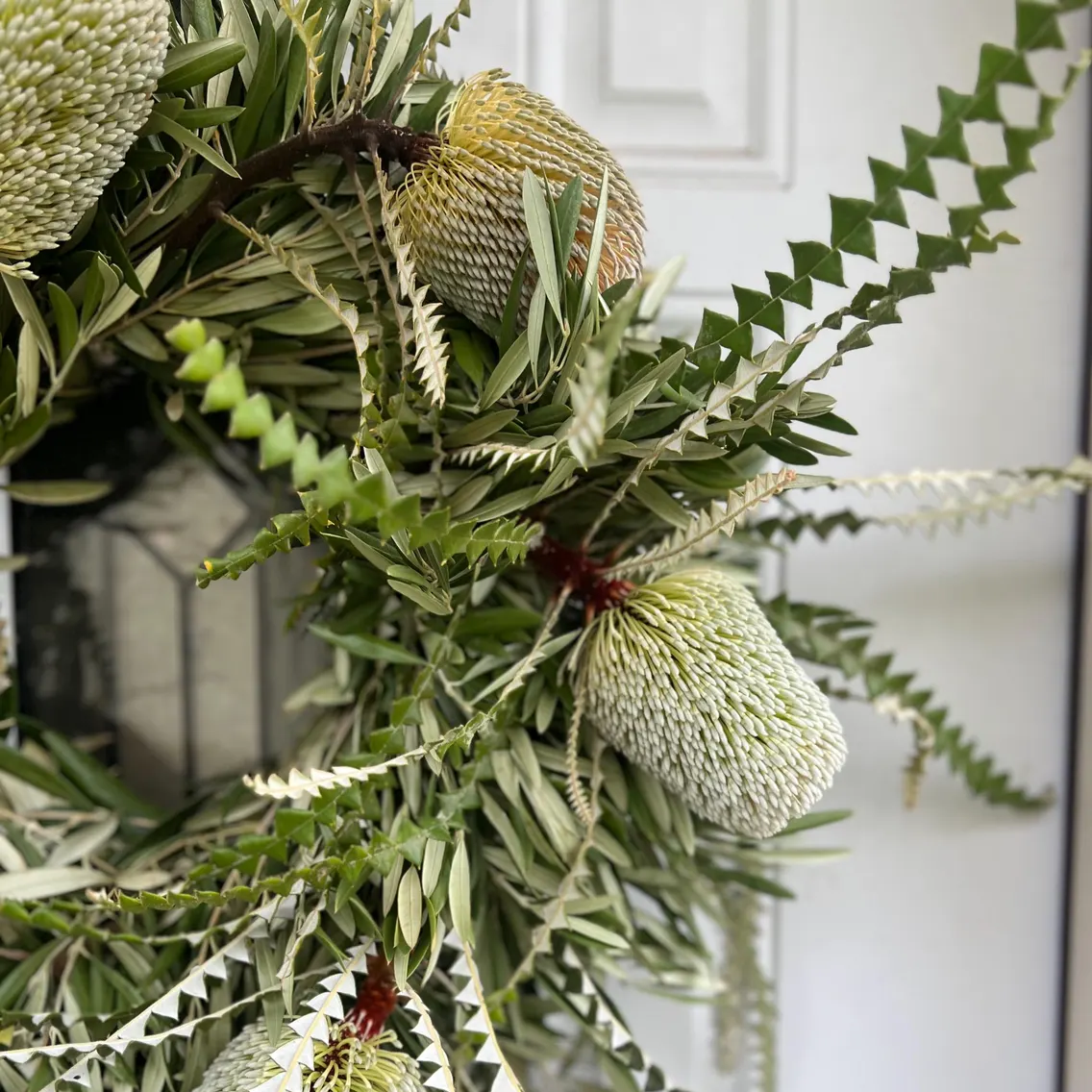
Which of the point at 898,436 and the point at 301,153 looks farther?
the point at 898,436

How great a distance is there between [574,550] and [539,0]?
13.3 inches

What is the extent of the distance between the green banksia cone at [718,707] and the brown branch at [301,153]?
0.69 feet

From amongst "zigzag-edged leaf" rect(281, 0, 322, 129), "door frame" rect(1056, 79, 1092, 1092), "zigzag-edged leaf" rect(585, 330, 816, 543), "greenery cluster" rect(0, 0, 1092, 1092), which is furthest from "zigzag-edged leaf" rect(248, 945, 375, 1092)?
"door frame" rect(1056, 79, 1092, 1092)

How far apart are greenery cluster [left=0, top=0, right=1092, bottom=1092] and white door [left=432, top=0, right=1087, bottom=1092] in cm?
9

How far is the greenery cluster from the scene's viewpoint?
31 centimetres

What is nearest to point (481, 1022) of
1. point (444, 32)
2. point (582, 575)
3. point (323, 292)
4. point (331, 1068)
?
point (331, 1068)

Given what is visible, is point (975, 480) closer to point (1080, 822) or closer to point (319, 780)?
point (1080, 822)

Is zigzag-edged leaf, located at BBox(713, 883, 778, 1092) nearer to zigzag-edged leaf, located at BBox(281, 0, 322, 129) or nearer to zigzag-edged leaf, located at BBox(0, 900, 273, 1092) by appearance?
zigzag-edged leaf, located at BBox(0, 900, 273, 1092)

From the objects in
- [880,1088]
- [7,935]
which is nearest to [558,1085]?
[880,1088]

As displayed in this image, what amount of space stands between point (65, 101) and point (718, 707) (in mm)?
306

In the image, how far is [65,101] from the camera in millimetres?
283

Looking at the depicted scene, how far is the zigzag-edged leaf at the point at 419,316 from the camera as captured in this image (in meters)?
0.31

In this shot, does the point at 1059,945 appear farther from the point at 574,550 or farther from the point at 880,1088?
the point at 574,550

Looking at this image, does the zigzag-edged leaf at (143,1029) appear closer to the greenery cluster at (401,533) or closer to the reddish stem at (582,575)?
the greenery cluster at (401,533)
